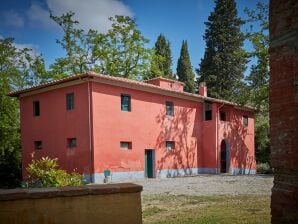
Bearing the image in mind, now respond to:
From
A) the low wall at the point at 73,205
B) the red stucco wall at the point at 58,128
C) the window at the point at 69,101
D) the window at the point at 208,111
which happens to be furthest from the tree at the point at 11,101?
the low wall at the point at 73,205

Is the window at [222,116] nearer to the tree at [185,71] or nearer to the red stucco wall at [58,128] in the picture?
the red stucco wall at [58,128]

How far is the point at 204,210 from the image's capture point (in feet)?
30.8

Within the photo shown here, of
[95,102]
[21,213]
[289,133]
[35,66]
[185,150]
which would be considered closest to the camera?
[289,133]

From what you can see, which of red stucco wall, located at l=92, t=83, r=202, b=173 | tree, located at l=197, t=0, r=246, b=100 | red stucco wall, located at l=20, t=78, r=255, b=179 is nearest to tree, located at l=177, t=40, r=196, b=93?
tree, located at l=197, t=0, r=246, b=100

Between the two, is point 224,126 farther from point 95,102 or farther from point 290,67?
point 290,67

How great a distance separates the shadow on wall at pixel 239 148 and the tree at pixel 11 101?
17.0 m

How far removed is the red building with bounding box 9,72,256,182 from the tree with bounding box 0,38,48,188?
240 centimetres

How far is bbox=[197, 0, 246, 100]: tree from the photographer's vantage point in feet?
136

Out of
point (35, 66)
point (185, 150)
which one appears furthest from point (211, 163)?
point (35, 66)

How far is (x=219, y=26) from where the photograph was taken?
4303 cm

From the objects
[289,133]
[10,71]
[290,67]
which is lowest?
[289,133]

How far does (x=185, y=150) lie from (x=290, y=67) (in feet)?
69.5

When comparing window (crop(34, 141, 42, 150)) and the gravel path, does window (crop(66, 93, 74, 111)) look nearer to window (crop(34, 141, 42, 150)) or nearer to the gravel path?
window (crop(34, 141, 42, 150))

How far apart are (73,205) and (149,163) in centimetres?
1776
